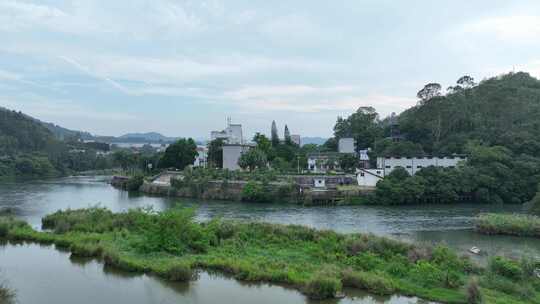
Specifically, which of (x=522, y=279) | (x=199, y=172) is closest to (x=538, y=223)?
(x=522, y=279)

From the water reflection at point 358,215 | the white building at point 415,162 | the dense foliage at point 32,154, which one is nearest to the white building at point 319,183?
the water reflection at point 358,215

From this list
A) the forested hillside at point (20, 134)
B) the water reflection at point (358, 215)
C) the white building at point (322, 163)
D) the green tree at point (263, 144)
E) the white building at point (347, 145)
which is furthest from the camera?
the forested hillside at point (20, 134)

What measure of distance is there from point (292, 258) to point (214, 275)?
3.08m

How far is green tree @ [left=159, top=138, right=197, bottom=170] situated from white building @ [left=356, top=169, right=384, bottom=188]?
79.0 feet

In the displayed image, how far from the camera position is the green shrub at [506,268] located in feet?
45.1

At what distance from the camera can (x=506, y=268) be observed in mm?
13977

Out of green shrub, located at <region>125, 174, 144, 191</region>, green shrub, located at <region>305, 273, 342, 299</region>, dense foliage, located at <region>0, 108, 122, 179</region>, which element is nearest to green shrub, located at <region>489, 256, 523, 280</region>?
green shrub, located at <region>305, 273, 342, 299</region>

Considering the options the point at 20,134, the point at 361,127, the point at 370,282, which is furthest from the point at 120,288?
the point at 20,134

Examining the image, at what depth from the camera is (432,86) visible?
56031 millimetres

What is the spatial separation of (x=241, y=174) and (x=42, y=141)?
68.0 meters

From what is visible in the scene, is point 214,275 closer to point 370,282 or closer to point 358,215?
point 370,282

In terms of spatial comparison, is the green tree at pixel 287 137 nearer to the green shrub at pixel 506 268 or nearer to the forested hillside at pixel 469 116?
the forested hillside at pixel 469 116

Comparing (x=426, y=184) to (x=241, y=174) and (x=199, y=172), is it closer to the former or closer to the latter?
(x=241, y=174)

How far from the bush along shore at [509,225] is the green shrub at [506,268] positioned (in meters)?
10.6
